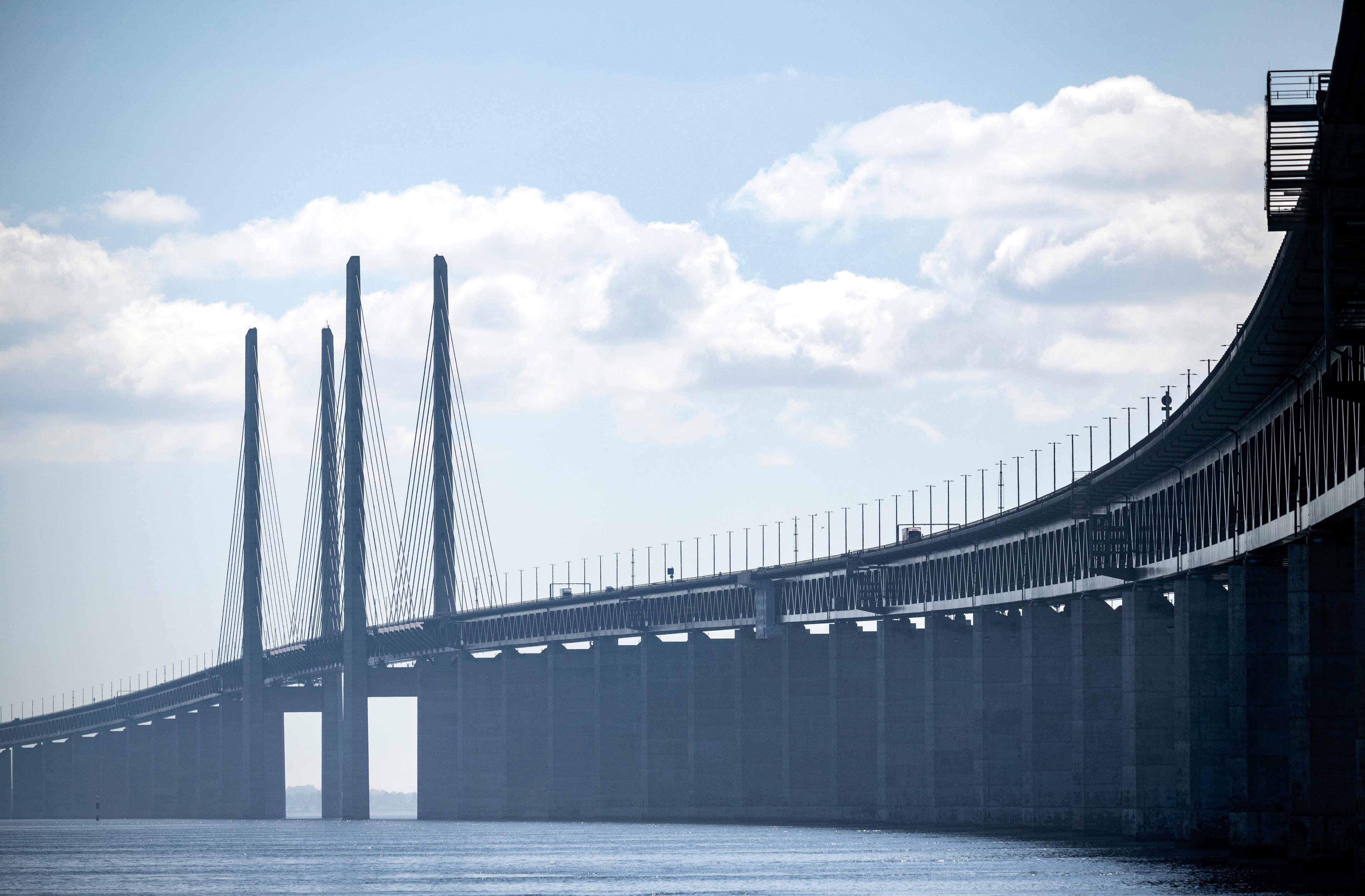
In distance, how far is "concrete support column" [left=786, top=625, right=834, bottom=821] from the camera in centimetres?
12850

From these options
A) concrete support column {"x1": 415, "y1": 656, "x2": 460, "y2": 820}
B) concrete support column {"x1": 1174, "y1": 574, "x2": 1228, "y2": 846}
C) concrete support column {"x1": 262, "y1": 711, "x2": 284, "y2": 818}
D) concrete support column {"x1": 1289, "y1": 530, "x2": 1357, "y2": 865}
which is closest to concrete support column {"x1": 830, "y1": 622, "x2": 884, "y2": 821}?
concrete support column {"x1": 1174, "y1": 574, "x2": 1228, "y2": 846}

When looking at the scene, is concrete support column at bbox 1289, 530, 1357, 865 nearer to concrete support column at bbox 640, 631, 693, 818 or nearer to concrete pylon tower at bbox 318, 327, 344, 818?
concrete support column at bbox 640, 631, 693, 818

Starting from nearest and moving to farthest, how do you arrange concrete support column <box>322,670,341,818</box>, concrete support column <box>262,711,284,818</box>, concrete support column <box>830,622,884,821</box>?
1. concrete support column <box>830,622,884,821</box>
2. concrete support column <box>322,670,341,818</box>
3. concrete support column <box>262,711,284,818</box>

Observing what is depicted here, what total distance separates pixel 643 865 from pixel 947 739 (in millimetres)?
36344

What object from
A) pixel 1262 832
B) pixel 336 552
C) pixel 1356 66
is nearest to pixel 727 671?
pixel 336 552

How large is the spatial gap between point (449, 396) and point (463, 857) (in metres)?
71.6

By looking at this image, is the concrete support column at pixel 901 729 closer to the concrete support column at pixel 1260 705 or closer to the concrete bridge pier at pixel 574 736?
the concrete bridge pier at pixel 574 736

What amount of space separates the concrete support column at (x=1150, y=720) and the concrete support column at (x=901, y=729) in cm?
3171

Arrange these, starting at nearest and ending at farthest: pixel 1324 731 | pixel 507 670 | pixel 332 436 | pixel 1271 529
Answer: pixel 1324 731 < pixel 1271 529 < pixel 507 670 < pixel 332 436

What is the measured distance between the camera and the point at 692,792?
139 metres

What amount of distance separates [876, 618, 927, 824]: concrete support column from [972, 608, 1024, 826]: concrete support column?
8.03 m

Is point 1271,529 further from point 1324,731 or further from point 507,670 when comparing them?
point 507,670

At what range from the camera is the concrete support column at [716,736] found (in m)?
137

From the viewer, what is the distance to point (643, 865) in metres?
81.6
